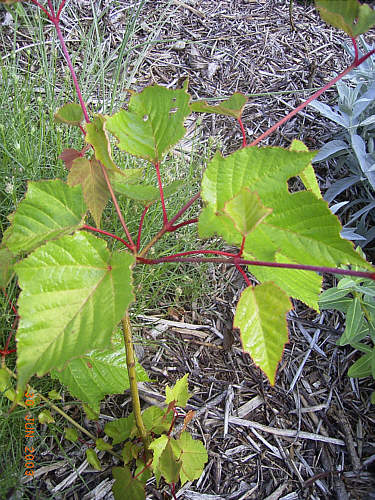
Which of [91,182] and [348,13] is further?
[91,182]

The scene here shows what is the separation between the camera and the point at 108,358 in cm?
90

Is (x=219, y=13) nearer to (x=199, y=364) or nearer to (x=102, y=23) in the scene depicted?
(x=102, y=23)

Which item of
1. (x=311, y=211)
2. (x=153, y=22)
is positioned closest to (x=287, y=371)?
(x=311, y=211)

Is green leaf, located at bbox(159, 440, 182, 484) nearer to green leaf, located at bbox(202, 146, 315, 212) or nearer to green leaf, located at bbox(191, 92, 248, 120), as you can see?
green leaf, located at bbox(202, 146, 315, 212)

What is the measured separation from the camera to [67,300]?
0.50m

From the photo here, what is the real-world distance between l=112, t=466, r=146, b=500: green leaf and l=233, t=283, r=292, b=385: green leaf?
1.65 feet

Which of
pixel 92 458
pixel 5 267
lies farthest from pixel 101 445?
pixel 5 267

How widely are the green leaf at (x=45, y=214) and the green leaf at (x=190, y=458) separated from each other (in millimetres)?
561

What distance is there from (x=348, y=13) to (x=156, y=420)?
0.86 m

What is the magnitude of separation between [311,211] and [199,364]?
0.83 metres

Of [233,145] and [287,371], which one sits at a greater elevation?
[233,145]

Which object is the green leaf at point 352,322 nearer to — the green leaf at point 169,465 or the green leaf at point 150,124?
the green leaf at point 169,465
